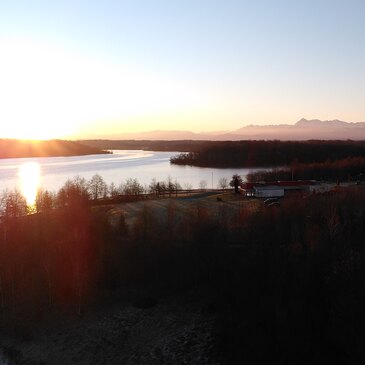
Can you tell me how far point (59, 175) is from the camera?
4059 cm

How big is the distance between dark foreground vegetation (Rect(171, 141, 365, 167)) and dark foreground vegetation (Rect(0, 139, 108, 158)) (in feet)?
89.6

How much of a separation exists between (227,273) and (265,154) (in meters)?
47.3

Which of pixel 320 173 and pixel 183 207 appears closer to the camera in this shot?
pixel 183 207

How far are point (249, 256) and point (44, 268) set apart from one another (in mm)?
5004

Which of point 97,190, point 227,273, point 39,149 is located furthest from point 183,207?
point 39,149

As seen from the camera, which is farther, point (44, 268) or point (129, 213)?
point (129, 213)

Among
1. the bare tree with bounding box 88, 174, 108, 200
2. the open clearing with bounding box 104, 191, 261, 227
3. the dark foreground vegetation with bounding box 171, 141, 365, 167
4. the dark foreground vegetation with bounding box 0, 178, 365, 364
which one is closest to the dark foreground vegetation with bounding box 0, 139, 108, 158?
the dark foreground vegetation with bounding box 171, 141, 365, 167

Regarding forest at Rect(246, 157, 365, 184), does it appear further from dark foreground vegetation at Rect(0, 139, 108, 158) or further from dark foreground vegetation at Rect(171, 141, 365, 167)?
dark foreground vegetation at Rect(0, 139, 108, 158)

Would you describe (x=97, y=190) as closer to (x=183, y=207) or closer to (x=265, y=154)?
(x=183, y=207)

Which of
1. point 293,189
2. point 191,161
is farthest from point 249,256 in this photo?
point 191,161

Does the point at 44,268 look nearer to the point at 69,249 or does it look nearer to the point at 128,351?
the point at 69,249

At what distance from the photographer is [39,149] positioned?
262 ft

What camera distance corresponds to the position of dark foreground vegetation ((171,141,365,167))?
176 feet

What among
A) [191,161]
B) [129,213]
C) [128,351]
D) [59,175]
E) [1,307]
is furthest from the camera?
[191,161]
